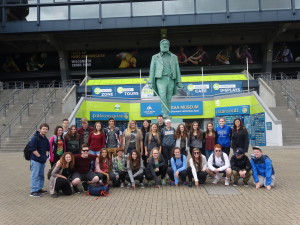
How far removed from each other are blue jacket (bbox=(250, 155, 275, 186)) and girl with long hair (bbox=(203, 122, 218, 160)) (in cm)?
126

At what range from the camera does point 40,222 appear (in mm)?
4727

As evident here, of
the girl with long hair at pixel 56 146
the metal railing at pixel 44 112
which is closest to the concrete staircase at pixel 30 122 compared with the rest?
the metal railing at pixel 44 112

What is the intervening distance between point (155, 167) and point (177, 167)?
53 centimetres

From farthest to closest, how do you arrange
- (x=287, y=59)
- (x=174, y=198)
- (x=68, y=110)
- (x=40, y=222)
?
(x=287, y=59) → (x=68, y=110) → (x=174, y=198) → (x=40, y=222)

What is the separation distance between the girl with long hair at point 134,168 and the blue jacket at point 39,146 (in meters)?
1.90

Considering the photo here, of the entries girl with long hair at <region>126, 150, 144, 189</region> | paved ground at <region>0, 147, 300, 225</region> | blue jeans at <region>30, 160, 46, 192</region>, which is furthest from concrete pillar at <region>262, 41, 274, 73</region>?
blue jeans at <region>30, 160, 46, 192</region>

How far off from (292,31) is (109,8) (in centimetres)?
2070

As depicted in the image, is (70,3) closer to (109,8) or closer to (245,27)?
(109,8)

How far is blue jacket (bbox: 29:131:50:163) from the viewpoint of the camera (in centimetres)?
662

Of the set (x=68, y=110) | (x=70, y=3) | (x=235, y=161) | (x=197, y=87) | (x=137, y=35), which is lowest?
(x=235, y=161)

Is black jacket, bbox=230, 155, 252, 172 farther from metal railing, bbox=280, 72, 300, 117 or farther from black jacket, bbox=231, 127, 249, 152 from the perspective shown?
metal railing, bbox=280, 72, 300, 117

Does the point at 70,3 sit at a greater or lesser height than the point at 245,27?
greater

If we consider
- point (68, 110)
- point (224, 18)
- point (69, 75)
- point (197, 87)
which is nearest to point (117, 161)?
point (68, 110)

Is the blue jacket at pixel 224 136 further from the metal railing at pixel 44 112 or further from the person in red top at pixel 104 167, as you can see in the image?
the metal railing at pixel 44 112
